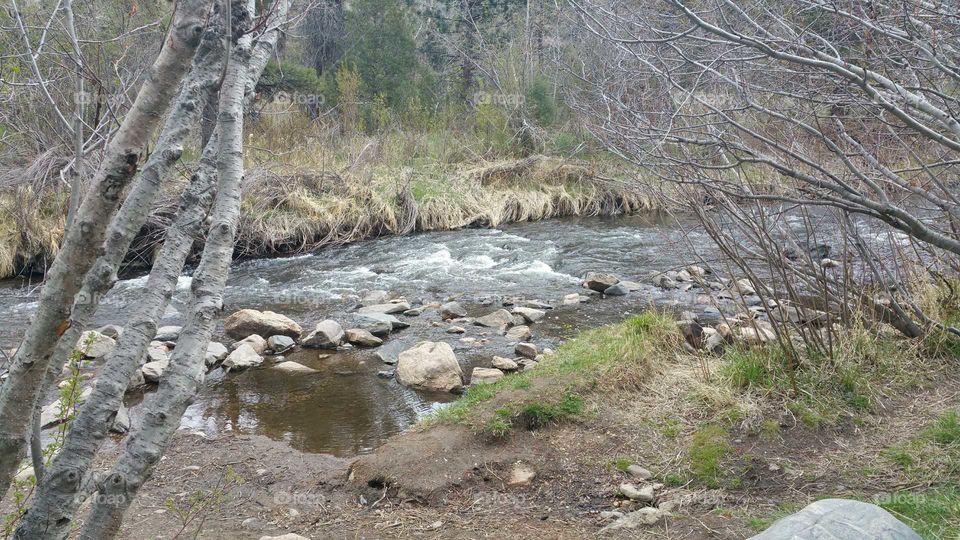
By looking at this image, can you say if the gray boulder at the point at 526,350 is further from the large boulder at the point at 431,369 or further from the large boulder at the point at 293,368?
the large boulder at the point at 293,368

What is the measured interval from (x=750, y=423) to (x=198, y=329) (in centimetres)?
330

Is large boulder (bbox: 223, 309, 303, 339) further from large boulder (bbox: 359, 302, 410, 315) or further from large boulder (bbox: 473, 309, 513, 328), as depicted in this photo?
large boulder (bbox: 473, 309, 513, 328)

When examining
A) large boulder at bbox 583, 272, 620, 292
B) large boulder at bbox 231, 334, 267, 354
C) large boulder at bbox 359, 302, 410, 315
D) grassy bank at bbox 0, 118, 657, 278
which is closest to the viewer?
large boulder at bbox 231, 334, 267, 354

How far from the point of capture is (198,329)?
7.27 feet

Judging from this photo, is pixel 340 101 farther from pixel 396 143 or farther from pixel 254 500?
pixel 254 500

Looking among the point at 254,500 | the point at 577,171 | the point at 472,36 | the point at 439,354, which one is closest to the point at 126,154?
the point at 254,500

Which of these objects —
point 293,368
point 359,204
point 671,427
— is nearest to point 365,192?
point 359,204

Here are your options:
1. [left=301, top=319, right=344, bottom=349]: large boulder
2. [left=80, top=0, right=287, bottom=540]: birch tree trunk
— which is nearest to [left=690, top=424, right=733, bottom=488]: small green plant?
[left=80, top=0, right=287, bottom=540]: birch tree trunk

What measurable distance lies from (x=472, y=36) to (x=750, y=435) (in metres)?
A: 20.2

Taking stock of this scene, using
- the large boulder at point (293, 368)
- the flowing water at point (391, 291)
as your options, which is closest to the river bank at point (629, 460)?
the flowing water at point (391, 291)

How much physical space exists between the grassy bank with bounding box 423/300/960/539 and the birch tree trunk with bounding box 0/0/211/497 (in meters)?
2.85

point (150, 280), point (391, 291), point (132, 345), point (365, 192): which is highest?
point (150, 280)

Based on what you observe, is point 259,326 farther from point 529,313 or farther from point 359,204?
point 359,204

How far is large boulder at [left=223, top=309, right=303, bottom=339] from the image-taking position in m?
8.19
